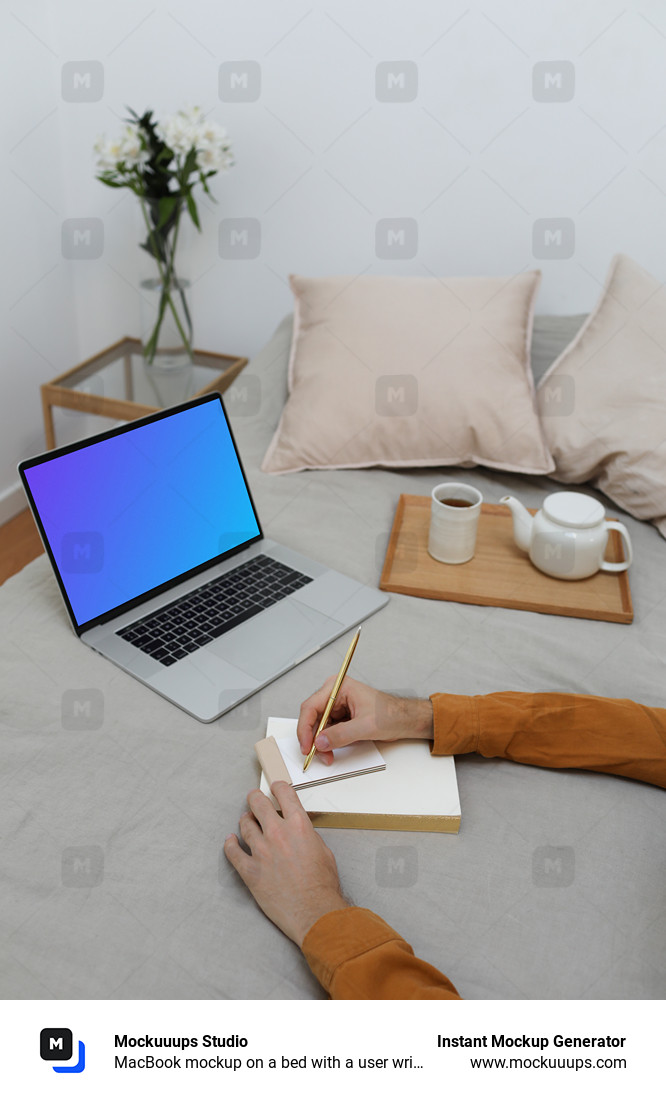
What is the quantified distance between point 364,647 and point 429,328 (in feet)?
2.53

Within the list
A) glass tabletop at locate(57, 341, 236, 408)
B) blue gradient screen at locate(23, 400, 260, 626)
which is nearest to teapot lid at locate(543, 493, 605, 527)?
blue gradient screen at locate(23, 400, 260, 626)

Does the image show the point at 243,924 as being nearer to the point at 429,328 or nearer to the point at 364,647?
the point at 364,647

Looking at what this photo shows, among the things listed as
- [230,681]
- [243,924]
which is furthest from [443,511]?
[243,924]

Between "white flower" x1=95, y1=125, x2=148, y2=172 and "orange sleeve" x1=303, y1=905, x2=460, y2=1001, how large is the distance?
1782mm

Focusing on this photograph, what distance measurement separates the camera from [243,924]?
0.86m

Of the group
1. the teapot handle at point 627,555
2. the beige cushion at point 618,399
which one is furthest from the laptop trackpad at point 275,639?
the beige cushion at point 618,399

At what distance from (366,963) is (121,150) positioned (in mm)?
1842

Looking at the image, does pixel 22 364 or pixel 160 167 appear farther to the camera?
pixel 22 364

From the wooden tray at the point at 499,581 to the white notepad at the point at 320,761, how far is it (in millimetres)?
371

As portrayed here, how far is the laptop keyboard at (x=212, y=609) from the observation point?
121 cm

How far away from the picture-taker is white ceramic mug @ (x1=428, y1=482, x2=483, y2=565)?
4.61ft
